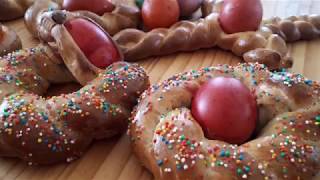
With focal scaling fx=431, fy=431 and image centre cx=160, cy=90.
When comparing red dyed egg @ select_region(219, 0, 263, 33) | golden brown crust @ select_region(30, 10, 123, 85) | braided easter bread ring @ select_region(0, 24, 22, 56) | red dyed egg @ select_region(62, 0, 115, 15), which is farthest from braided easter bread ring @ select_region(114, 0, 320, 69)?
braided easter bread ring @ select_region(0, 24, 22, 56)

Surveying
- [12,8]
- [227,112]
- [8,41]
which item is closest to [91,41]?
[8,41]

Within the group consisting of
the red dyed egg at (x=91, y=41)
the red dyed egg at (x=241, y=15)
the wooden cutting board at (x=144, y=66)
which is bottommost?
the wooden cutting board at (x=144, y=66)

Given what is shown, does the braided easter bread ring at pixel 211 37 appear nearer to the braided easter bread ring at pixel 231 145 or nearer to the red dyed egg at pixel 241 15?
the red dyed egg at pixel 241 15

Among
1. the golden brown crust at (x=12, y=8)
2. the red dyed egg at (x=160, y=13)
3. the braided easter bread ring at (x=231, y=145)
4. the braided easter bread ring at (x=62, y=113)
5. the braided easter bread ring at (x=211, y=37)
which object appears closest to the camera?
the braided easter bread ring at (x=231, y=145)

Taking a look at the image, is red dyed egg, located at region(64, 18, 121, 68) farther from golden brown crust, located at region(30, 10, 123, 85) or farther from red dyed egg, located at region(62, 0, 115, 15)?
red dyed egg, located at region(62, 0, 115, 15)

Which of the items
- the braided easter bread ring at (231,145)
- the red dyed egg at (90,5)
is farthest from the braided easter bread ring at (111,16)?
the braided easter bread ring at (231,145)

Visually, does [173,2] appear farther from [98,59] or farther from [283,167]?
[283,167]

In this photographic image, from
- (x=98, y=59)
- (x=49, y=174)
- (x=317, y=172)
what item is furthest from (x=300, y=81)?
(x=49, y=174)

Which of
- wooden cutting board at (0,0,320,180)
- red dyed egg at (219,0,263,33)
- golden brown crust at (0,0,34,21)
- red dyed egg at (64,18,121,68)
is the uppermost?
red dyed egg at (64,18,121,68)
